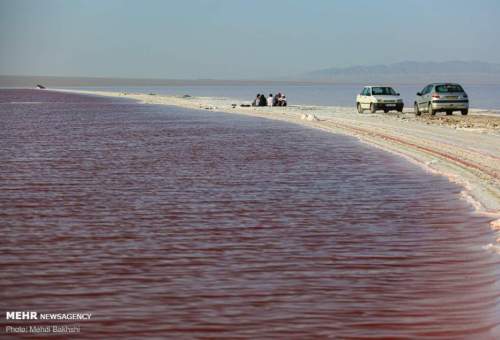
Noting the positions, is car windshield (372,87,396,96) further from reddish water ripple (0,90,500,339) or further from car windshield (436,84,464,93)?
reddish water ripple (0,90,500,339)

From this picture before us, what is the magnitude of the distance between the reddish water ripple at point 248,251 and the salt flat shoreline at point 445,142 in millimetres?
475

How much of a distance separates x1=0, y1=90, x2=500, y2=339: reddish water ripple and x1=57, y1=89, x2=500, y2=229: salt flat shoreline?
475 mm

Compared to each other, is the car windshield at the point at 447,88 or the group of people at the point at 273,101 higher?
the car windshield at the point at 447,88

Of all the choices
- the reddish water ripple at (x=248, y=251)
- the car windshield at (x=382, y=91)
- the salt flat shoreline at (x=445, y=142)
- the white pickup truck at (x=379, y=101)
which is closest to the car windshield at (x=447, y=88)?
the salt flat shoreline at (x=445, y=142)

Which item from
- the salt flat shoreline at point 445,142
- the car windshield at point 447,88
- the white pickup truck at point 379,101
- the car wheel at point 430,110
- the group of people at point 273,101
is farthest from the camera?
the group of people at point 273,101

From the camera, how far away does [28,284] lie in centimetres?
806

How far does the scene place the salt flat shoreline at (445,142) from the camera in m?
14.4

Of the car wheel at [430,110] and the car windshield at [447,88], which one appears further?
the car windshield at [447,88]

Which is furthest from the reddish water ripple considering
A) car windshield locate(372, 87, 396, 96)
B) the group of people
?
the group of people

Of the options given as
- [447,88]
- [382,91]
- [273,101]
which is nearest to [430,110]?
[447,88]

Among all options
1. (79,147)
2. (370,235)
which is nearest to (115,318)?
(370,235)

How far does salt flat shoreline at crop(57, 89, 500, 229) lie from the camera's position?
14.4 metres

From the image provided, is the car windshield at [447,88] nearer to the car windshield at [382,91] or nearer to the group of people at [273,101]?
the car windshield at [382,91]

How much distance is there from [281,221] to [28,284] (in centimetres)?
420
